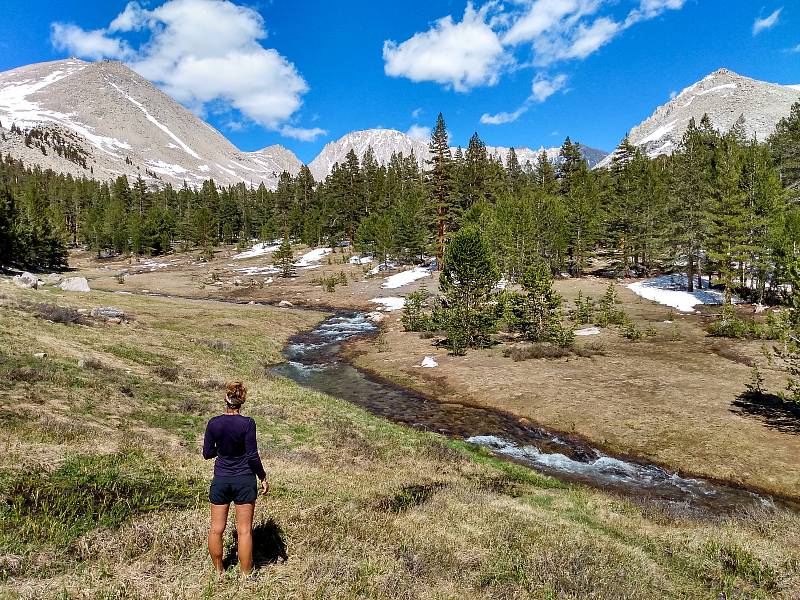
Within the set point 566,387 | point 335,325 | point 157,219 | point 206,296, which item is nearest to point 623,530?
point 566,387

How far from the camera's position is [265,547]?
25.5 feet

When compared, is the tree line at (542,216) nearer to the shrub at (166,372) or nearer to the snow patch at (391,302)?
the snow patch at (391,302)

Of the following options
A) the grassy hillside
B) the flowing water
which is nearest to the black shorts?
the grassy hillside

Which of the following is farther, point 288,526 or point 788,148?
point 788,148

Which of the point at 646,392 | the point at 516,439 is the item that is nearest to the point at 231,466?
the point at 516,439

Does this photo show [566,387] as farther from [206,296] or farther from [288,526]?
[206,296]

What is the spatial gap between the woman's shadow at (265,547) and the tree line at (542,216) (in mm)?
29166

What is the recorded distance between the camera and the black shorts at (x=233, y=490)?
6379 millimetres

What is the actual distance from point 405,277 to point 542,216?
22623mm

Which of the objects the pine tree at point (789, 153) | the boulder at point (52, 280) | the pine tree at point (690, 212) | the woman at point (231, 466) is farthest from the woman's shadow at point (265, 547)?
the pine tree at point (789, 153)

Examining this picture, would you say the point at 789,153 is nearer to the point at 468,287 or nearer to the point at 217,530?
the point at 468,287

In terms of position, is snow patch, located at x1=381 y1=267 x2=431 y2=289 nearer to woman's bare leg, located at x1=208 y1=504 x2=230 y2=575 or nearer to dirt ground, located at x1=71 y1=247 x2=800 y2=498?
dirt ground, located at x1=71 y1=247 x2=800 y2=498

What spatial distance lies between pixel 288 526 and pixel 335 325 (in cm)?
3763

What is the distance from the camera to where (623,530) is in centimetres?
1065
